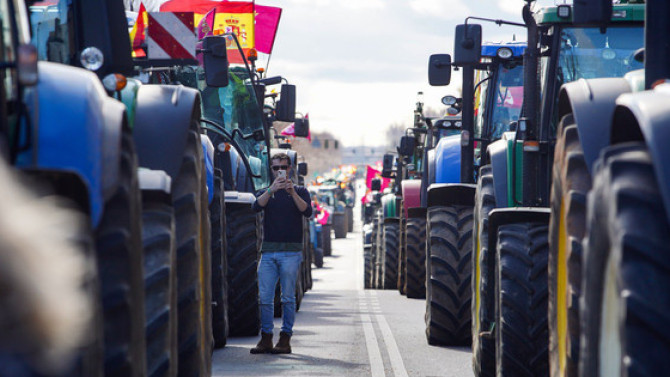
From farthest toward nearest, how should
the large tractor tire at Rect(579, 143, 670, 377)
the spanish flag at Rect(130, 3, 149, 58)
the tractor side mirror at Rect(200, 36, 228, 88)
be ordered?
the tractor side mirror at Rect(200, 36, 228, 88)
the spanish flag at Rect(130, 3, 149, 58)
the large tractor tire at Rect(579, 143, 670, 377)

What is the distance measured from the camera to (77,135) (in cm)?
461

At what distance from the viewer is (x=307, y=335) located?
13.7 m

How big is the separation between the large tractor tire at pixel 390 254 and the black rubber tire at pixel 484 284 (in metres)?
14.0

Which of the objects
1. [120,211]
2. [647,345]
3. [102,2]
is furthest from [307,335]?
[647,345]

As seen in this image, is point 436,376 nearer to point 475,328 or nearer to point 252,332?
point 475,328

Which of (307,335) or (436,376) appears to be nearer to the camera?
(436,376)

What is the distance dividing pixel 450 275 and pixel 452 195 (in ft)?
2.73

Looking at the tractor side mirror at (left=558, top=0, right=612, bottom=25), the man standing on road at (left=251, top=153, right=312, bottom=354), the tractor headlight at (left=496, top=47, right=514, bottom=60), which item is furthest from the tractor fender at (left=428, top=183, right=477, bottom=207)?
the tractor side mirror at (left=558, top=0, right=612, bottom=25)

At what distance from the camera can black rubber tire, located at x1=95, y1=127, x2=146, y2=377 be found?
4402 mm

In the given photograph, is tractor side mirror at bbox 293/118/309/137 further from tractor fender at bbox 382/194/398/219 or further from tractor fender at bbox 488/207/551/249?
tractor fender at bbox 488/207/551/249

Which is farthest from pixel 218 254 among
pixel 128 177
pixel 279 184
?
pixel 128 177

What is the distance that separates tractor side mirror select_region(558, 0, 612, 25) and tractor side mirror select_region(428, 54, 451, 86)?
5.02 m

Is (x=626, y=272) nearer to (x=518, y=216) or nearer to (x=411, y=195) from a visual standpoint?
(x=518, y=216)

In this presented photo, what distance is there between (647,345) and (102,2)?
15.0ft
